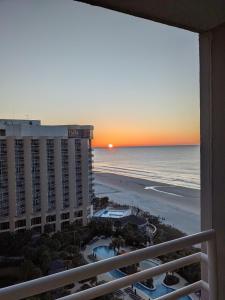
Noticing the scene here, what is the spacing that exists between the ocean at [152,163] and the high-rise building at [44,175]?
13 centimetres

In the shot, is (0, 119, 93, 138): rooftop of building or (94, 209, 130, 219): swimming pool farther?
(94, 209, 130, 219): swimming pool

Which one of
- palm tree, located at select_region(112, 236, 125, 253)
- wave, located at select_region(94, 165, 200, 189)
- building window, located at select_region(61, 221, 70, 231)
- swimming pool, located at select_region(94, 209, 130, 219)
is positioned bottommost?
palm tree, located at select_region(112, 236, 125, 253)

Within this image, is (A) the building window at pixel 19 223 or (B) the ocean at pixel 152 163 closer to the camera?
(A) the building window at pixel 19 223

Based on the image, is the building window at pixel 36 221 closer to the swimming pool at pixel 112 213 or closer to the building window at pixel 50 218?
the building window at pixel 50 218

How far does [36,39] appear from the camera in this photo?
1.53 meters

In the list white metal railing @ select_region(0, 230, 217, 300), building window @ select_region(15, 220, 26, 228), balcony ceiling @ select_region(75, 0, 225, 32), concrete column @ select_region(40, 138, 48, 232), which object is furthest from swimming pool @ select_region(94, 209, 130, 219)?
balcony ceiling @ select_region(75, 0, 225, 32)

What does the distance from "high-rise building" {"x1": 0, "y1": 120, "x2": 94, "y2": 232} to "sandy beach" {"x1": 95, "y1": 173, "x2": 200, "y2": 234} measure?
0.37 ft

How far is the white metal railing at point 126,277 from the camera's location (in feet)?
2.47

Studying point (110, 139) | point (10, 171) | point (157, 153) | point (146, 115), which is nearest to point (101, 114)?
point (110, 139)

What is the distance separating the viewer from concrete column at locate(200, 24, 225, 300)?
1282mm

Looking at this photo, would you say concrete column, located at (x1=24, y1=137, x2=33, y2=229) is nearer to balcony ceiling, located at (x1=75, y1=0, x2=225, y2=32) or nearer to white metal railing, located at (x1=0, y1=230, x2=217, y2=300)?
white metal railing, located at (x1=0, y1=230, x2=217, y2=300)

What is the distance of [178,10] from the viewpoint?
3.55 feet

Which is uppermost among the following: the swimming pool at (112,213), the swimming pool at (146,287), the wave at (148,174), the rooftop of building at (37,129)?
the rooftop of building at (37,129)

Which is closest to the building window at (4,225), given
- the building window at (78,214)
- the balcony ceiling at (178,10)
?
the building window at (78,214)
